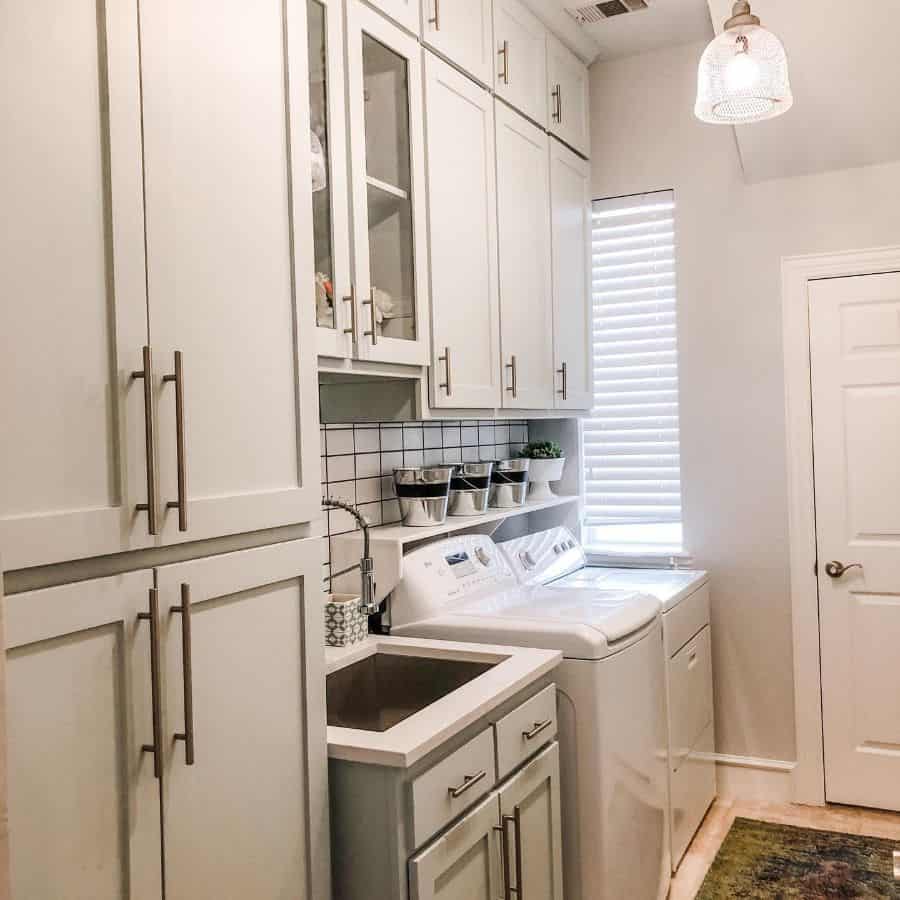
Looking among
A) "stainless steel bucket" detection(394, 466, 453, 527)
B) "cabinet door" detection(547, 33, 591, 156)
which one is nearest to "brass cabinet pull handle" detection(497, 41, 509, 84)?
"cabinet door" detection(547, 33, 591, 156)

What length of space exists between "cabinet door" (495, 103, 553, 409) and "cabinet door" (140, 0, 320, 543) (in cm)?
127

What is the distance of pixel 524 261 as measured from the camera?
295 centimetres

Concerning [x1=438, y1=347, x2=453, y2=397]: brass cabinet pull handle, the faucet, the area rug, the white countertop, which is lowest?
the area rug

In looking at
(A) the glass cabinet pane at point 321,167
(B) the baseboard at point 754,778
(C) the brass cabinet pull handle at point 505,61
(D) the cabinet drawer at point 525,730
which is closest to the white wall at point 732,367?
(B) the baseboard at point 754,778

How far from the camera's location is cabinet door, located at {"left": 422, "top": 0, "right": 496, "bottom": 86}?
2410mm

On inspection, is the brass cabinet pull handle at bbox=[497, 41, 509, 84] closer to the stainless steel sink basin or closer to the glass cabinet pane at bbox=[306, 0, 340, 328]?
the glass cabinet pane at bbox=[306, 0, 340, 328]

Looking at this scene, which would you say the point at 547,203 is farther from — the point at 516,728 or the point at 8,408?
the point at 8,408

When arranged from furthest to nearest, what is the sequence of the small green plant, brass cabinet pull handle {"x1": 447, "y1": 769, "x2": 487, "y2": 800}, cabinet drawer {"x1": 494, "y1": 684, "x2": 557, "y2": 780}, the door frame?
the small green plant < the door frame < cabinet drawer {"x1": 494, "y1": 684, "x2": 557, "y2": 780} < brass cabinet pull handle {"x1": 447, "y1": 769, "x2": 487, "y2": 800}

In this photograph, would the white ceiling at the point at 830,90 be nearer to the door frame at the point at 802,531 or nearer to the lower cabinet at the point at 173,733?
the door frame at the point at 802,531

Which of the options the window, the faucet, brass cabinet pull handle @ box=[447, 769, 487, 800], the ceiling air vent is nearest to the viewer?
brass cabinet pull handle @ box=[447, 769, 487, 800]

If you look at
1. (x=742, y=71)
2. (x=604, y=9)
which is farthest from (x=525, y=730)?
(x=604, y=9)

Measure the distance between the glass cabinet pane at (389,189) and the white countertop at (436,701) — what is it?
771 millimetres

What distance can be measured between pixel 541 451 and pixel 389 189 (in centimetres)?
142

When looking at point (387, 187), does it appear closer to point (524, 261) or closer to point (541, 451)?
point (524, 261)
